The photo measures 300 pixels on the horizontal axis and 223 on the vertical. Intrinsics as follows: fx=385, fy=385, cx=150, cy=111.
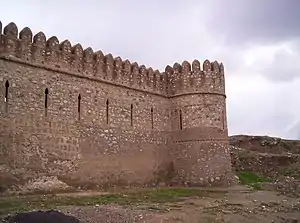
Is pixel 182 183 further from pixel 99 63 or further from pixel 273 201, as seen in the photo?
pixel 99 63

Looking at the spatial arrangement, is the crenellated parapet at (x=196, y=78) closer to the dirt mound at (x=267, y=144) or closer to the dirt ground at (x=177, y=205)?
the dirt ground at (x=177, y=205)

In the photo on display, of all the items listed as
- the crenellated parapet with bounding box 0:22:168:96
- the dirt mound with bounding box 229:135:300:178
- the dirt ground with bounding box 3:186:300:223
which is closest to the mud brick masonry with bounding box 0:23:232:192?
the crenellated parapet with bounding box 0:22:168:96

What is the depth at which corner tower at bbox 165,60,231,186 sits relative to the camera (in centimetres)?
1777

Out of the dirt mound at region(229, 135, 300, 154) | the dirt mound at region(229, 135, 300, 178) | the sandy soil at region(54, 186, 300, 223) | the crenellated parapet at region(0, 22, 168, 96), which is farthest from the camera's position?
the dirt mound at region(229, 135, 300, 154)

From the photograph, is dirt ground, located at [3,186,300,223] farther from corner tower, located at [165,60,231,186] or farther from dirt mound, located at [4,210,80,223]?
corner tower, located at [165,60,231,186]

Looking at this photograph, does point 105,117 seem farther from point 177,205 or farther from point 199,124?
point 177,205

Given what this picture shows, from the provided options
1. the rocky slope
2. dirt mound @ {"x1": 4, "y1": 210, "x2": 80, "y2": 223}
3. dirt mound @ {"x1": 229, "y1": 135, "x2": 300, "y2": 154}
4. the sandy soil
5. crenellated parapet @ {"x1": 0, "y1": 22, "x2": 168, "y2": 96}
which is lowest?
the sandy soil

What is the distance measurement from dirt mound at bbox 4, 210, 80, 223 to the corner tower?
10.1 m

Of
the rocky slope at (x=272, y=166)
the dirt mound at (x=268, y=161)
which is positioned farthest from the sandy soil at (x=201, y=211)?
the dirt mound at (x=268, y=161)

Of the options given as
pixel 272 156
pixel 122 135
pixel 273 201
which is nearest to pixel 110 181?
pixel 122 135

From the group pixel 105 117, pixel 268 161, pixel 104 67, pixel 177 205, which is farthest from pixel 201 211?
pixel 268 161

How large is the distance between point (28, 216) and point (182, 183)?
10545 mm

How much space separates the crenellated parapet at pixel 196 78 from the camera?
18625 millimetres

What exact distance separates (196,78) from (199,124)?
2.27 meters
